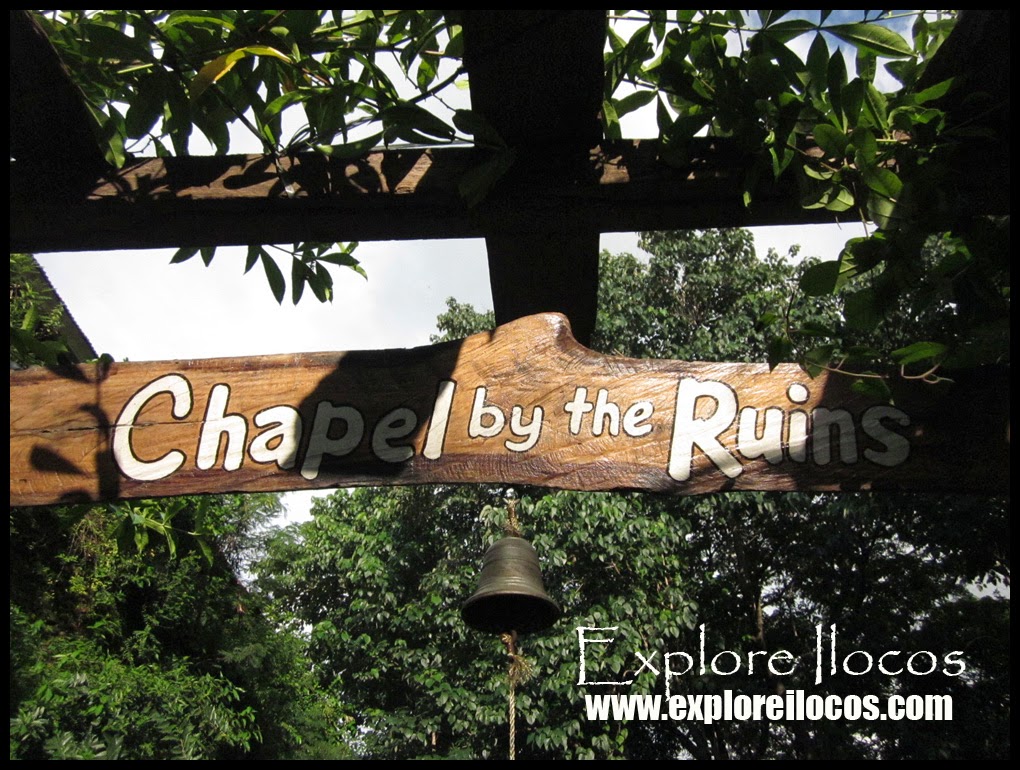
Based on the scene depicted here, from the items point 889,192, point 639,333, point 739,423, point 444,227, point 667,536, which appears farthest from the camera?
point 639,333

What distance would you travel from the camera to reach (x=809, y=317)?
757 cm

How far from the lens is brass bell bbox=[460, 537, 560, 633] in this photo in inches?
90.0

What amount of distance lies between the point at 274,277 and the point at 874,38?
119 centimetres

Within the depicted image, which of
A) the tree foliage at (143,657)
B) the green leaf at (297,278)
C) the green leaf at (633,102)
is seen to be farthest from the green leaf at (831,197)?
the tree foliage at (143,657)

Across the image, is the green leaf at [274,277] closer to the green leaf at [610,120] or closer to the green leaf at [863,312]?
the green leaf at [610,120]

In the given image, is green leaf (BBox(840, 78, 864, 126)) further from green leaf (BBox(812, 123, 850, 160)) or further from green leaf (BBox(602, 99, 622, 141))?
green leaf (BBox(602, 99, 622, 141))

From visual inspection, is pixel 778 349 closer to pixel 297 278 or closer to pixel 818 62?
pixel 818 62

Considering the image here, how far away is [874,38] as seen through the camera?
1271mm

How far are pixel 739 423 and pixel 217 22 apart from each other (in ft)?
3.31

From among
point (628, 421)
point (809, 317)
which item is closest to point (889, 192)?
point (628, 421)

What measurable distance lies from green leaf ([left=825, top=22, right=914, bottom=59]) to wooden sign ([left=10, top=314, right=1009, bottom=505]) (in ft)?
1.71

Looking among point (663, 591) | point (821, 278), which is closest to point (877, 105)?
point (821, 278)

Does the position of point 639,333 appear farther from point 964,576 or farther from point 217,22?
point 217,22

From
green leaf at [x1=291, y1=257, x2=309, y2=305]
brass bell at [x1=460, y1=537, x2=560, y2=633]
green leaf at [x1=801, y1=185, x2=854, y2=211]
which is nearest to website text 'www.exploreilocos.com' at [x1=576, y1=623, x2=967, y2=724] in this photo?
brass bell at [x1=460, y1=537, x2=560, y2=633]
